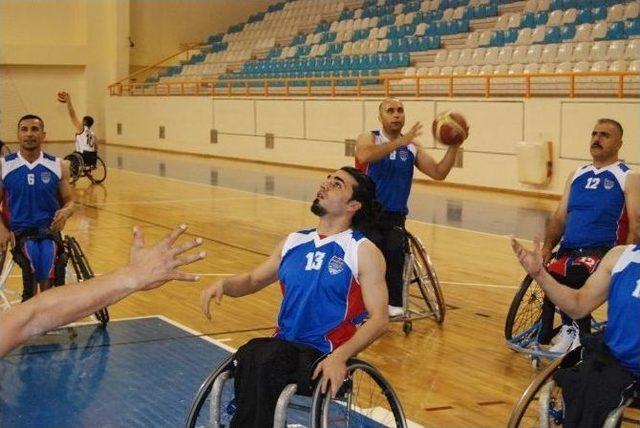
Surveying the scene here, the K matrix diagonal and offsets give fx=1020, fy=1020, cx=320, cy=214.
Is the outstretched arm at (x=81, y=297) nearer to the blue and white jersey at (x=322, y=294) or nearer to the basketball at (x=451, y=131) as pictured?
the blue and white jersey at (x=322, y=294)

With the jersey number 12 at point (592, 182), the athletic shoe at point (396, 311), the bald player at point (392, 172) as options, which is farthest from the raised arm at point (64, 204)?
the jersey number 12 at point (592, 182)

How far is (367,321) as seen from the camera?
12.6 ft

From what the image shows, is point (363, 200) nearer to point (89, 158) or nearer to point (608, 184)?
point (608, 184)

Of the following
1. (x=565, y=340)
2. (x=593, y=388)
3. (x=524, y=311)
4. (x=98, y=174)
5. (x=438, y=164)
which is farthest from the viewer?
(x=98, y=174)

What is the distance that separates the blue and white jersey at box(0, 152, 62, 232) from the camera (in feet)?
20.6

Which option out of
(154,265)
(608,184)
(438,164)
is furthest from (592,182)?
(154,265)

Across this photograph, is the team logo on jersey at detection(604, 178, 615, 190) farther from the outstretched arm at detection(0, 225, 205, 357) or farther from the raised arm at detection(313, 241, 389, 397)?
the outstretched arm at detection(0, 225, 205, 357)

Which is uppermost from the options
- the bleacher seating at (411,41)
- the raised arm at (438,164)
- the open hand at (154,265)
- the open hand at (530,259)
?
the bleacher seating at (411,41)

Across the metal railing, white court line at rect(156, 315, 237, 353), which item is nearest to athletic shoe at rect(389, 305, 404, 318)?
white court line at rect(156, 315, 237, 353)

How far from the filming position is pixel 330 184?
13.4 feet

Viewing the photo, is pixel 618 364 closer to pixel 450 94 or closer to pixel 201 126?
pixel 450 94

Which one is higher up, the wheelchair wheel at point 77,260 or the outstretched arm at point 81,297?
the outstretched arm at point 81,297

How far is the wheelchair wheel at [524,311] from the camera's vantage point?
18.9 feet

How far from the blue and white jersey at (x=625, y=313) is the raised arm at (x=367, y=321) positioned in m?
0.83
